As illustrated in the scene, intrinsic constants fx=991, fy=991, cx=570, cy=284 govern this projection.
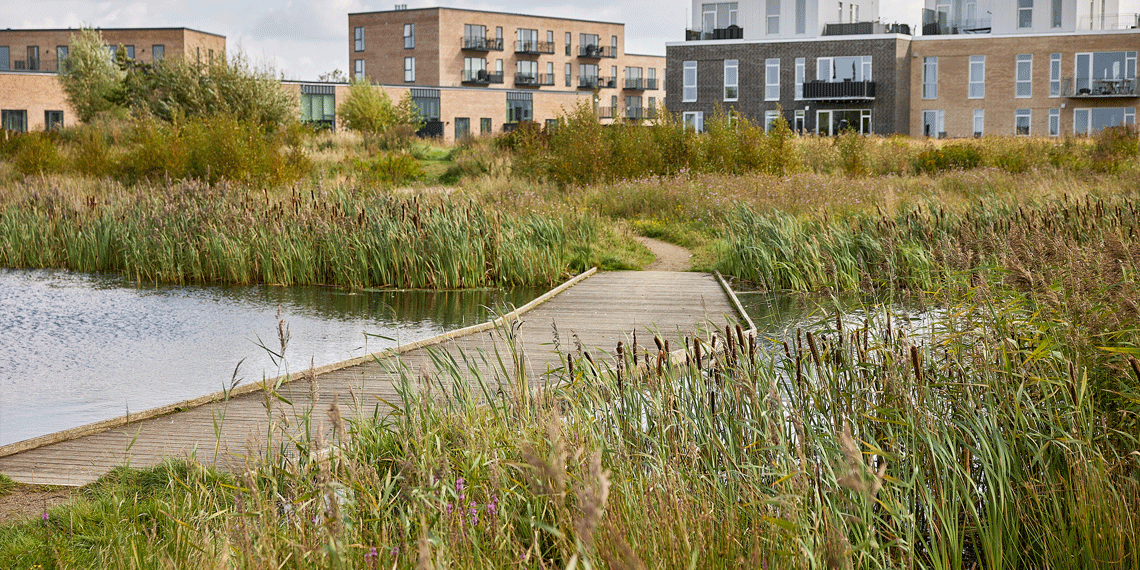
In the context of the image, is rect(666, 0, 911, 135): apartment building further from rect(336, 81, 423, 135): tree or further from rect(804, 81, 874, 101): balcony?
rect(336, 81, 423, 135): tree

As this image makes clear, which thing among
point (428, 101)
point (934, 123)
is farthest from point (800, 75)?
point (428, 101)

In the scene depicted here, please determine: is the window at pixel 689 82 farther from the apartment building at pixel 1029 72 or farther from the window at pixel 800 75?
the apartment building at pixel 1029 72

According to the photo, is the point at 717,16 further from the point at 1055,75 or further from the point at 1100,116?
the point at 1100,116

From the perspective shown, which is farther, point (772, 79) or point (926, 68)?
point (772, 79)

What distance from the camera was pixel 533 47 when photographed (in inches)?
2414

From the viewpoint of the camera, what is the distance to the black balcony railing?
192 ft

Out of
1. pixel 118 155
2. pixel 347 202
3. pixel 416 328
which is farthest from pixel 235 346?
pixel 118 155

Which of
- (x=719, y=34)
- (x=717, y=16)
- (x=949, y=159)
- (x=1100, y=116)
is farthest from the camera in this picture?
(x=717, y=16)

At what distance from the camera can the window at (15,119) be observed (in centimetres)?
4306

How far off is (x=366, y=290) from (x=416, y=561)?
8724 millimetres

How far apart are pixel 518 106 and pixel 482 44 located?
4.92m

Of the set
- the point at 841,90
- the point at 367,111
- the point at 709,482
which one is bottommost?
the point at 709,482

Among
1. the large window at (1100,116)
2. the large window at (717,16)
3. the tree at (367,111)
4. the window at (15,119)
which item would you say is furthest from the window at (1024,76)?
the window at (15,119)

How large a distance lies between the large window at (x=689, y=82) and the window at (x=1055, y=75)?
1399cm
